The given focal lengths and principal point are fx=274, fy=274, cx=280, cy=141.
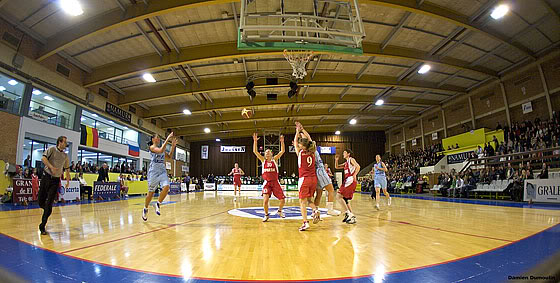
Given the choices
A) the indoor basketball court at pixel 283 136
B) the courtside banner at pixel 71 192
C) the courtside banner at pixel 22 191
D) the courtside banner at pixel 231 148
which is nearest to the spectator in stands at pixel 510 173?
the indoor basketball court at pixel 283 136

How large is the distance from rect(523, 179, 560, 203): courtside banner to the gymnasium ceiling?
684cm

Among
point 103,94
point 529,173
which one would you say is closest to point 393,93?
point 529,173

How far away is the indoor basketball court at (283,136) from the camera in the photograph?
323 centimetres

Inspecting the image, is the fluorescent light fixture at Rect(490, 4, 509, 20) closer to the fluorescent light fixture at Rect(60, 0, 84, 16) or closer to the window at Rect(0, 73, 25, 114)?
the fluorescent light fixture at Rect(60, 0, 84, 16)

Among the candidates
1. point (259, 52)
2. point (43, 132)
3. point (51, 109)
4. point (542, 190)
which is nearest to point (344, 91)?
point (259, 52)

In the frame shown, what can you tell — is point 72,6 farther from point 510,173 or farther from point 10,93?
point 510,173

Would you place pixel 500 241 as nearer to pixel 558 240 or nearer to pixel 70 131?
pixel 558 240

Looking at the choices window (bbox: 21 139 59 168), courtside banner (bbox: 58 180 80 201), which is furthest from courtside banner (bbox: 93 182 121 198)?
window (bbox: 21 139 59 168)

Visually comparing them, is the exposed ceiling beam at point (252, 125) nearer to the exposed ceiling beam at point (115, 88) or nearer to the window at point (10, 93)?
the exposed ceiling beam at point (115, 88)

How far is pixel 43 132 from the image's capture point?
14789 mm

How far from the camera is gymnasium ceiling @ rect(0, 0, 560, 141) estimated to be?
36.4ft

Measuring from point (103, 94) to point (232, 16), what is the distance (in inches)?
483

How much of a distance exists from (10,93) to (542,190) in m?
23.2

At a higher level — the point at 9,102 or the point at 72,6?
the point at 72,6
